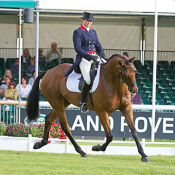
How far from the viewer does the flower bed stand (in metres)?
11.0

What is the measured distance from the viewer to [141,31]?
22.1m

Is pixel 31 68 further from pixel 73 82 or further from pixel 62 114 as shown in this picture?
pixel 73 82

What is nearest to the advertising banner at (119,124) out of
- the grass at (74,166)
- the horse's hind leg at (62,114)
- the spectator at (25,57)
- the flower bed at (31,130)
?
the flower bed at (31,130)

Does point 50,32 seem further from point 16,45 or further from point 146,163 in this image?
point 146,163

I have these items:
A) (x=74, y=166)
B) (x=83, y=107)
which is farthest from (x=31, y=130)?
(x=74, y=166)

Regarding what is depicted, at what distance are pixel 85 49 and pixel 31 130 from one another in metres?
2.96

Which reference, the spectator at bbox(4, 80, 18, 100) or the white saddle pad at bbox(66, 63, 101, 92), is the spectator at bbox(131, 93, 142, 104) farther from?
the white saddle pad at bbox(66, 63, 101, 92)

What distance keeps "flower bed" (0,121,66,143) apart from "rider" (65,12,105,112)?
2179 millimetres

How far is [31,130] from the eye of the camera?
438 inches

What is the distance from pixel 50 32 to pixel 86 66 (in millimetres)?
13122

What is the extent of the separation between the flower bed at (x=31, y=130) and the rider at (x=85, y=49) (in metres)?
2.18

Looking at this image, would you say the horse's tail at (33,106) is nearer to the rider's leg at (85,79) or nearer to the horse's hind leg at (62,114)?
the horse's hind leg at (62,114)

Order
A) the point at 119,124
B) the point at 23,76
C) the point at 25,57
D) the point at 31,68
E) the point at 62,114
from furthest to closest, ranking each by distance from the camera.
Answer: the point at 25,57 → the point at 31,68 → the point at 23,76 → the point at 119,124 → the point at 62,114

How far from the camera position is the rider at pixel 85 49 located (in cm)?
886
